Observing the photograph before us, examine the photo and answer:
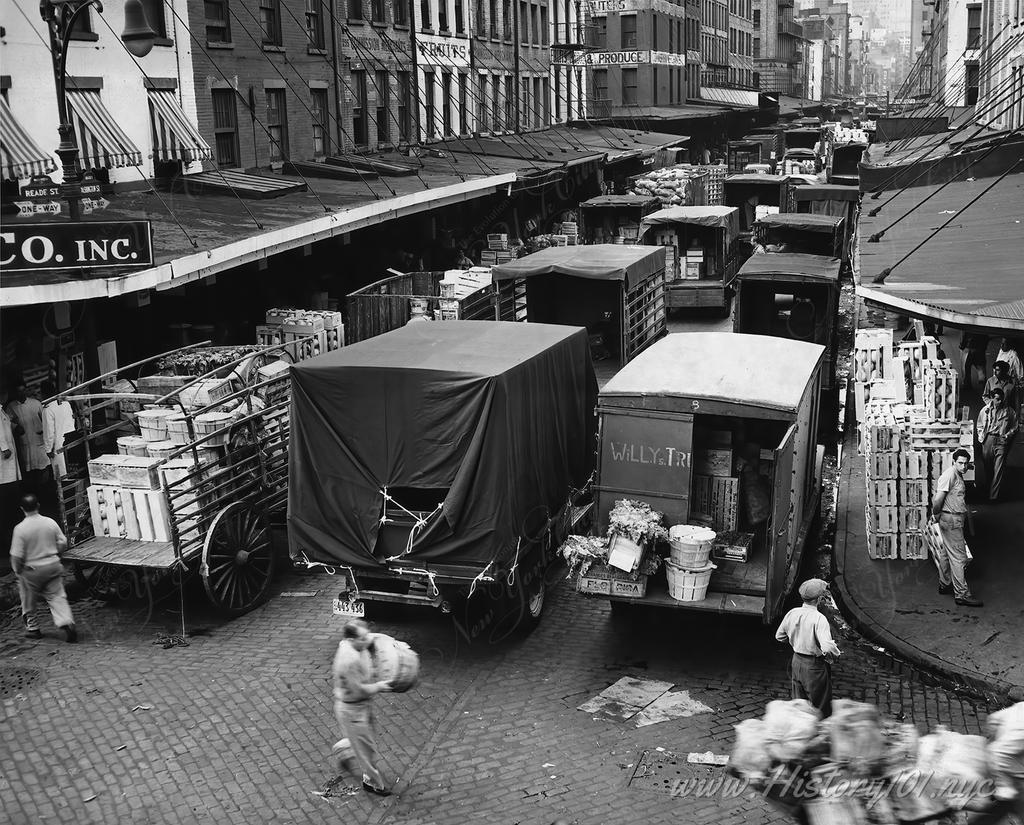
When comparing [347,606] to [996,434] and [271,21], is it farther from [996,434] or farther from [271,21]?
[271,21]

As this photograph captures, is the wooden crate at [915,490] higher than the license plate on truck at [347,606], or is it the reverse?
the wooden crate at [915,490]

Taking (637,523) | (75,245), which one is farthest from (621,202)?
(637,523)

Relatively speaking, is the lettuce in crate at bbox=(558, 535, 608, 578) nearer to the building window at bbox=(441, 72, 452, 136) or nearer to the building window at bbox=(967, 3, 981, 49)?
→ the building window at bbox=(441, 72, 452, 136)

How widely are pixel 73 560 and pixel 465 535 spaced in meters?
4.35

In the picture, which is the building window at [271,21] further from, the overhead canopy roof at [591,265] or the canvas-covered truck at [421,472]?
the canvas-covered truck at [421,472]

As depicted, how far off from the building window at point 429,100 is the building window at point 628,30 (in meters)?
37.0

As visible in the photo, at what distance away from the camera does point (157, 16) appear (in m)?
23.2

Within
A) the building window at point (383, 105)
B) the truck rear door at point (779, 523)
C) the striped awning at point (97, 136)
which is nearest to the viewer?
the truck rear door at point (779, 523)

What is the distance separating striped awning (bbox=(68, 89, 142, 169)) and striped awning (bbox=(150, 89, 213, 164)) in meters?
1.53

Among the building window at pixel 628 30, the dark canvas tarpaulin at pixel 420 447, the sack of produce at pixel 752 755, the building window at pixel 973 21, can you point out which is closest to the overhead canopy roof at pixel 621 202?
the dark canvas tarpaulin at pixel 420 447

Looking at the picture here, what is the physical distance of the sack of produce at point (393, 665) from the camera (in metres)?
8.78

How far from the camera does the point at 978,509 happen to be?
A: 15062 millimetres

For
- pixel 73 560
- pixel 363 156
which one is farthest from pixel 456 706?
pixel 363 156

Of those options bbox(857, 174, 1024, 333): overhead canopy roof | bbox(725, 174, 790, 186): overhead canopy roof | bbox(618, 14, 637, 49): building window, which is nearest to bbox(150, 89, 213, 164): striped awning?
bbox(857, 174, 1024, 333): overhead canopy roof
